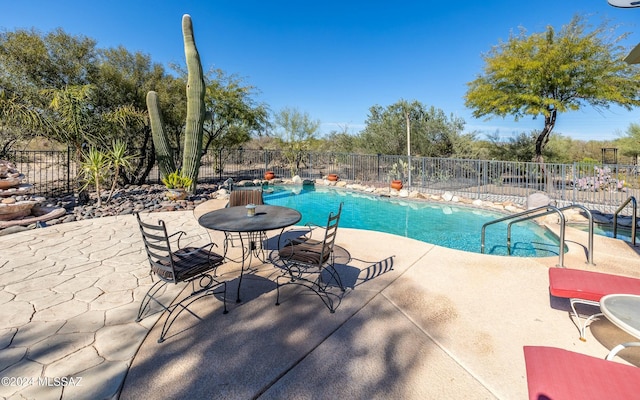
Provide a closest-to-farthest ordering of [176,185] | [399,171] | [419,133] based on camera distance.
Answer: [176,185] < [399,171] < [419,133]

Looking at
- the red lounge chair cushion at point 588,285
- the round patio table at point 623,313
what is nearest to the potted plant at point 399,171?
the red lounge chair cushion at point 588,285

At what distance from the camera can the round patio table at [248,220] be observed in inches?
112

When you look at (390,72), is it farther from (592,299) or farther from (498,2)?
(592,299)

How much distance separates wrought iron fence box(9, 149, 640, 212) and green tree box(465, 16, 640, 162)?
3429mm

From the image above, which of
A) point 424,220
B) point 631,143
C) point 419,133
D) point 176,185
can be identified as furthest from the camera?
point 631,143

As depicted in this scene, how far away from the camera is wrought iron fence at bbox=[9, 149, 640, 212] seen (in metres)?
8.12

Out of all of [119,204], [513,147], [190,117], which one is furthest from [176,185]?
[513,147]

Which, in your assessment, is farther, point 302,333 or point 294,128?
point 294,128

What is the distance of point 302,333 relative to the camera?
2229 mm

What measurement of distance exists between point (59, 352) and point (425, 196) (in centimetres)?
980

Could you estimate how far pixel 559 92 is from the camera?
1132cm

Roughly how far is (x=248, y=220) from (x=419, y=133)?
1376cm

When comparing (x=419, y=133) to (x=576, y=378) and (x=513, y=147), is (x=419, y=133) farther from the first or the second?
(x=576, y=378)

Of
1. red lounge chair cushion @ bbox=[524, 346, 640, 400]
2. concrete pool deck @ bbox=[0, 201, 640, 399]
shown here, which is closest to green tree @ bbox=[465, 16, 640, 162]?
concrete pool deck @ bbox=[0, 201, 640, 399]
